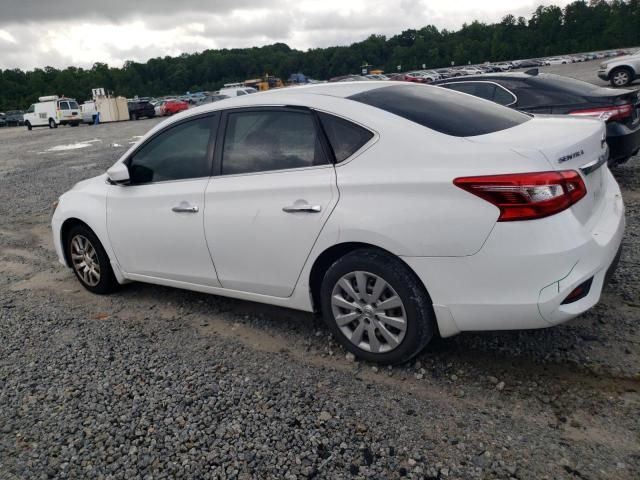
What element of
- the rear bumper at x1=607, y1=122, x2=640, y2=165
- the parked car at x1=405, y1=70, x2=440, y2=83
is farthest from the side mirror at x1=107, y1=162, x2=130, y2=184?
the parked car at x1=405, y1=70, x2=440, y2=83

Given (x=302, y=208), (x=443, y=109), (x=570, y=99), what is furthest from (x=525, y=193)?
(x=570, y=99)

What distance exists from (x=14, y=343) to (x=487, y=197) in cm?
367

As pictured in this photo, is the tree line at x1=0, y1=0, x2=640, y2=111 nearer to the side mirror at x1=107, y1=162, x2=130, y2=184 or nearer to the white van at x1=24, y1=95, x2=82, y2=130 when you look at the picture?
the white van at x1=24, y1=95, x2=82, y2=130

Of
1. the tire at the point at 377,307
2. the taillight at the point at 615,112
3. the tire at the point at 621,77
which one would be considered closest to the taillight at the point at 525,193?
the tire at the point at 377,307

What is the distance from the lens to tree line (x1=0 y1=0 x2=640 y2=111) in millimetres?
116750

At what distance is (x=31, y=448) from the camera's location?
9.60 ft

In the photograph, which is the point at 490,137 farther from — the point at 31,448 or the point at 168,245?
the point at 31,448

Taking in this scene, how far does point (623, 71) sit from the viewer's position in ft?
68.6

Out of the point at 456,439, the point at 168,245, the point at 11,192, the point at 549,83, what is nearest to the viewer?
the point at 456,439

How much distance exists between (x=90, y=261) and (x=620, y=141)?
5785 mm

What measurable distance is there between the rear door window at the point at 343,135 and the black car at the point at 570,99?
4.31m

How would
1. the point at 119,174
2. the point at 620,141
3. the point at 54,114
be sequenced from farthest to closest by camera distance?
the point at 54,114, the point at 620,141, the point at 119,174

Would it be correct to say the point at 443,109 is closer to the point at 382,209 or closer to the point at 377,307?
the point at 382,209

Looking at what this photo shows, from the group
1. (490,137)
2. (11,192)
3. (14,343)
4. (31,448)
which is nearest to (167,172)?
(14,343)
